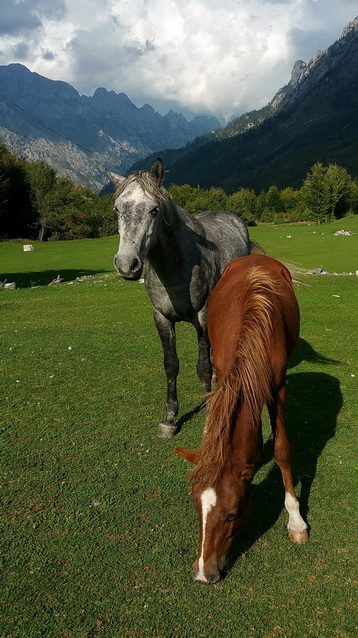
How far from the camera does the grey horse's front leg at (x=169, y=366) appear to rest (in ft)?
18.0

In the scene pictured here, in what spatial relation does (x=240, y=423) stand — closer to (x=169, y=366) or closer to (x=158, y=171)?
(x=158, y=171)

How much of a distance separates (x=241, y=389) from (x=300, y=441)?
2731 millimetres

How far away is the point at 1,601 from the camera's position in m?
3.12

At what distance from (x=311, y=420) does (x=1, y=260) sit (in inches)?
1116

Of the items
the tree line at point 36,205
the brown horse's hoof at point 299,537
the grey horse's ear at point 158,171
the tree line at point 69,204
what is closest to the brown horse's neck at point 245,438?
A: the brown horse's hoof at point 299,537

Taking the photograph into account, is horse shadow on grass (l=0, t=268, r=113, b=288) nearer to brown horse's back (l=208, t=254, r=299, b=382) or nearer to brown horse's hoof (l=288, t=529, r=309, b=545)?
brown horse's back (l=208, t=254, r=299, b=382)

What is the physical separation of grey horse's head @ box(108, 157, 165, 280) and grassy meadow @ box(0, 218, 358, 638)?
2.24m

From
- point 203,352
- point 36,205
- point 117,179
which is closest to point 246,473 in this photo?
point 203,352

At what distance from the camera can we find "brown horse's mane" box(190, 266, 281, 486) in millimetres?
2805

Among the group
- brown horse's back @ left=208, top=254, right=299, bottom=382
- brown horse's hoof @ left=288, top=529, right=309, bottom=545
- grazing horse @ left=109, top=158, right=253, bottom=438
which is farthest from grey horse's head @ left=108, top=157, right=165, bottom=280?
brown horse's hoof @ left=288, top=529, right=309, bottom=545

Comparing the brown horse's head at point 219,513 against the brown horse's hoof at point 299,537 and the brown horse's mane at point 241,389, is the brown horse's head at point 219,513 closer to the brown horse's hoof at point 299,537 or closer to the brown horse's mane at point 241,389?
the brown horse's mane at point 241,389

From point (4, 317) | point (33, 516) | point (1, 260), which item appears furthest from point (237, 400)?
point (1, 260)

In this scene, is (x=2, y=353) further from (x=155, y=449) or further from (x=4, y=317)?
(x=155, y=449)

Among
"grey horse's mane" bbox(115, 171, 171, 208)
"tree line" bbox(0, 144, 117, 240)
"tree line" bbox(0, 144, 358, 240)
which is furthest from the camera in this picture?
"tree line" bbox(0, 144, 358, 240)
